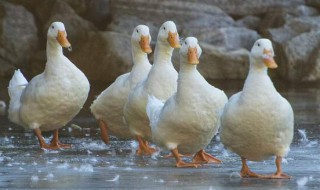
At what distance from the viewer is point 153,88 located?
12.3 m

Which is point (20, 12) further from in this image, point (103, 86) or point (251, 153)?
point (251, 153)

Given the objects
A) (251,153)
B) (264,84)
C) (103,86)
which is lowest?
(103,86)

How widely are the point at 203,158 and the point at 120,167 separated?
1025 mm

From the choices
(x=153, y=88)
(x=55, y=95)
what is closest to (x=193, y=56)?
(x=153, y=88)

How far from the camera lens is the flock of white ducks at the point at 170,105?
9.97m

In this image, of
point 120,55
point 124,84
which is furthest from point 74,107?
point 120,55

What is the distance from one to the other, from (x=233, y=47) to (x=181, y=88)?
48.6ft

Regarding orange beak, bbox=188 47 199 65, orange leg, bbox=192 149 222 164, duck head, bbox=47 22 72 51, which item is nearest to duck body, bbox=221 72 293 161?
orange beak, bbox=188 47 199 65

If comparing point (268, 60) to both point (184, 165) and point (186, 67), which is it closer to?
point (186, 67)

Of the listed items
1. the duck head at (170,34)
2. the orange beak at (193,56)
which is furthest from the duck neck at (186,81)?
the duck head at (170,34)

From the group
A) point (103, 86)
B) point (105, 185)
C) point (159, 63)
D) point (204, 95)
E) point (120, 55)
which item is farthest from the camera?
point (120, 55)

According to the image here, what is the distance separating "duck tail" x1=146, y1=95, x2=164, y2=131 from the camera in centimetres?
1148

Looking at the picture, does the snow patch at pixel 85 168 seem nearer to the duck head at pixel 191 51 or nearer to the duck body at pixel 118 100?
the duck head at pixel 191 51

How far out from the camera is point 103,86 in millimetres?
23484
